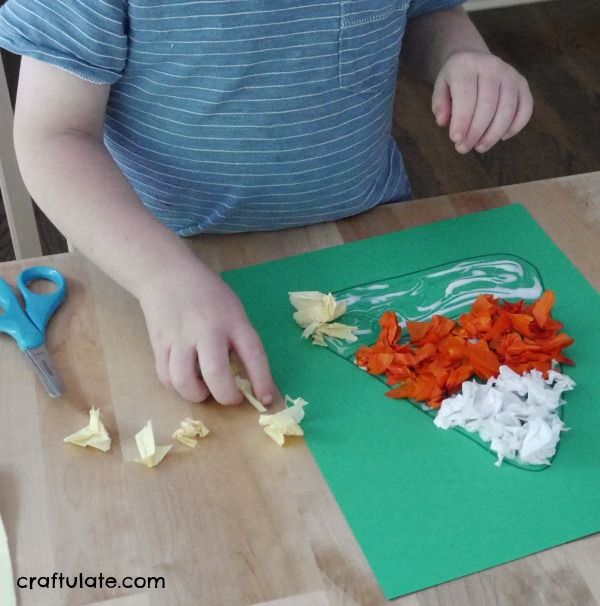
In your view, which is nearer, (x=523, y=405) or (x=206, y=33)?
(x=523, y=405)

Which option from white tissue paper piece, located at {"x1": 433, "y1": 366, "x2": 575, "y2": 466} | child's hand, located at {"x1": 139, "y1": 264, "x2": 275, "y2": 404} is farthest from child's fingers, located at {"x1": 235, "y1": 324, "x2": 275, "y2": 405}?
white tissue paper piece, located at {"x1": 433, "y1": 366, "x2": 575, "y2": 466}

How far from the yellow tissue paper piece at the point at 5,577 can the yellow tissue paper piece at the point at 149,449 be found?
0.29 ft

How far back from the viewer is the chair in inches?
35.0

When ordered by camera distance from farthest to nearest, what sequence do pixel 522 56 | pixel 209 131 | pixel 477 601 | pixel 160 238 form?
pixel 522 56 < pixel 209 131 < pixel 160 238 < pixel 477 601

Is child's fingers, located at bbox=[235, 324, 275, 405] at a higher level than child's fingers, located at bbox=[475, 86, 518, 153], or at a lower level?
lower

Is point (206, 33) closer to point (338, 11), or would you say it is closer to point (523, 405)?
point (338, 11)

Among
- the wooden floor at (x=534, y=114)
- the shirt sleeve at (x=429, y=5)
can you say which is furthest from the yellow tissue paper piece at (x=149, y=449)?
the wooden floor at (x=534, y=114)

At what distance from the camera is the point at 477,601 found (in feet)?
1.63

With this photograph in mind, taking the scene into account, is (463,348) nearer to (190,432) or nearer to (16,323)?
(190,432)

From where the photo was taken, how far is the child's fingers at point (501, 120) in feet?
2.44

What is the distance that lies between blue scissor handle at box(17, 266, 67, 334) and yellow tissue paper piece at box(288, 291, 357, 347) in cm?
18

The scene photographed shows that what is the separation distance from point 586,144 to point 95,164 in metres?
1.58

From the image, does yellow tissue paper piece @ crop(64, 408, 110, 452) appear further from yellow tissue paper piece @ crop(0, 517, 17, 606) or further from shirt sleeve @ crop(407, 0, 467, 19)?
shirt sleeve @ crop(407, 0, 467, 19)

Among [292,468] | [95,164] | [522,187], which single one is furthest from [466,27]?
[292,468]
